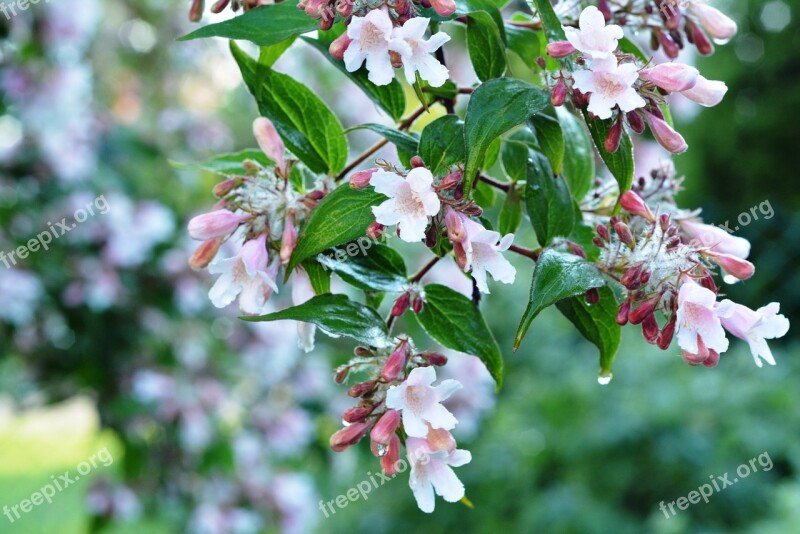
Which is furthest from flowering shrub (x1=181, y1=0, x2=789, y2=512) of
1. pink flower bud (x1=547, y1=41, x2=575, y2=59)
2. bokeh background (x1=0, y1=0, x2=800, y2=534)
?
bokeh background (x1=0, y1=0, x2=800, y2=534)

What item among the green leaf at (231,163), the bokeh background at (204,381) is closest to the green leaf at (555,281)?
the green leaf at (231,163)

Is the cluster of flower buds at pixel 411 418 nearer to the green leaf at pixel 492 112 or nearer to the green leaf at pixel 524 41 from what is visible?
the green leaf at pixel 492 112

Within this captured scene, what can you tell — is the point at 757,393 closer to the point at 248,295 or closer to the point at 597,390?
the point at 597,390

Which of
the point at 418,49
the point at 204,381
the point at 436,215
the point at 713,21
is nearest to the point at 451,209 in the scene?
the point at 436,215

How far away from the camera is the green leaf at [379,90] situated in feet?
2.56

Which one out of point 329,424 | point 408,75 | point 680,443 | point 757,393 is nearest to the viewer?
point 408,75

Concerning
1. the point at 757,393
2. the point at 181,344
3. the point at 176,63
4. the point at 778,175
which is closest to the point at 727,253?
the point at 181,344

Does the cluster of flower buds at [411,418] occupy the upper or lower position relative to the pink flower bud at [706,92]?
lower

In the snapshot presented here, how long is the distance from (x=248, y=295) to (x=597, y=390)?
2.82 meters

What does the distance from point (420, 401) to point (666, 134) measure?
0.31m

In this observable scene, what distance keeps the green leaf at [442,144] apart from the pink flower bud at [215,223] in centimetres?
18

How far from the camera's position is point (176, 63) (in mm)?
3791

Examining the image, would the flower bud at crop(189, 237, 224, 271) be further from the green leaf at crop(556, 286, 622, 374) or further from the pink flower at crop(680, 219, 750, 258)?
the pink flower at crop(680, 219, 750, 258)

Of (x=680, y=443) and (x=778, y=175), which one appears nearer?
(x=680, y=443)
